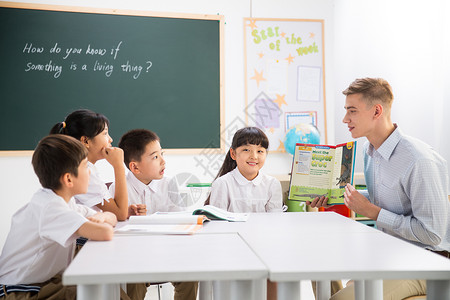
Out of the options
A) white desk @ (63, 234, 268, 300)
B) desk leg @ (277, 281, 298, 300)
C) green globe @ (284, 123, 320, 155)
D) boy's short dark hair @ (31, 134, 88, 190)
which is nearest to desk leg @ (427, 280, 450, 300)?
desk leg @ (277, 281, 298, 300)

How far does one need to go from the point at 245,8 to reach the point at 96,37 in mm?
1330

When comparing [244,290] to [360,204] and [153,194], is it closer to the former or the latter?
[360,204]

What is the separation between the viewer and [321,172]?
216cm

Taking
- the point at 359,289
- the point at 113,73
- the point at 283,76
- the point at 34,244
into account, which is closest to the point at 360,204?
the point at 359,289

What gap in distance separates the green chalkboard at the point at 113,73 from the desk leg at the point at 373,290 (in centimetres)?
246

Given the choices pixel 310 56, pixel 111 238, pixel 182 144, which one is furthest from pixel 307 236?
pixel 310 56

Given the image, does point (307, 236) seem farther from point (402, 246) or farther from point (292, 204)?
point (292, 204)

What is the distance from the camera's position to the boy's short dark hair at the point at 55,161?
1.54 meters

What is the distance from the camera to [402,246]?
128 centimetres

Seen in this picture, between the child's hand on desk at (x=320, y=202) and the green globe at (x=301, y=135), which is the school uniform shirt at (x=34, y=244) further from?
the green globe at (x=301, y=135)

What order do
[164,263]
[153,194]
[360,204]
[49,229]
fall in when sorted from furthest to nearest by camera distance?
[153,194], [360,204], [49,229], [164,263]

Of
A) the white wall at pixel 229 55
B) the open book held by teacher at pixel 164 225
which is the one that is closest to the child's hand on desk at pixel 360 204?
the open book held by teacher at pixel 164 225

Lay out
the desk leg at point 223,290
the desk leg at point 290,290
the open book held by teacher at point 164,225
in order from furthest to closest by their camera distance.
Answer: the desk leg at point 223,290 → the open book held by teacher at point 164,225 → the desk leg at point 290,290

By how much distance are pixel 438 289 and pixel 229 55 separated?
3.09 m
